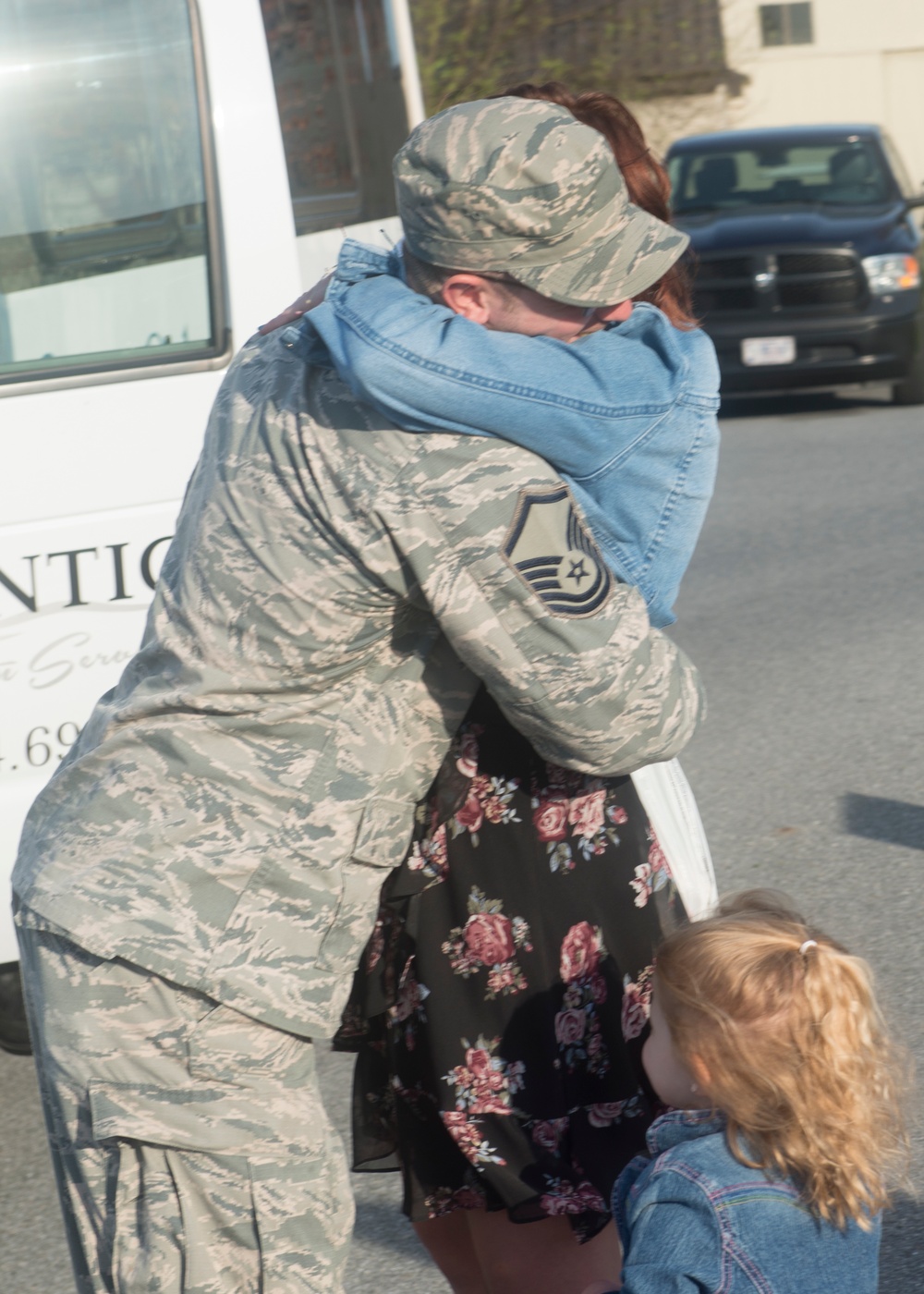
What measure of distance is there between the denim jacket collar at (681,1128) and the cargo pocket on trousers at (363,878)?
403mm

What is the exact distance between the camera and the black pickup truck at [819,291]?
10547mm

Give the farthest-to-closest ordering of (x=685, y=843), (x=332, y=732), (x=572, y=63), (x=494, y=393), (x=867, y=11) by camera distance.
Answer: (x=867, y=11), (x=572, y=63), (x=685, y=843), (x=332, y=732), (x=494, y=393)

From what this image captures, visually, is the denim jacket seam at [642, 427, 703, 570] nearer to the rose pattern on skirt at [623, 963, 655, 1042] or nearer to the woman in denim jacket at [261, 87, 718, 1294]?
the woman in denim jacket at [261, 87, 718, 1294]

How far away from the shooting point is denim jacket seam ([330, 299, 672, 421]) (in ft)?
5.16

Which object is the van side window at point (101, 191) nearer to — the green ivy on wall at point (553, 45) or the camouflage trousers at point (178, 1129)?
the camouflage trousers at point (178, 1129)

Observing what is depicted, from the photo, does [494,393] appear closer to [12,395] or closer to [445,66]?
[12,395]

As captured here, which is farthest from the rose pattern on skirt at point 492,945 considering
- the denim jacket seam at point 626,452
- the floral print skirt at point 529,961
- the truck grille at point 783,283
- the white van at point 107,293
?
the truck grille at point 783,283

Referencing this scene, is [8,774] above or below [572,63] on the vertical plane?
below

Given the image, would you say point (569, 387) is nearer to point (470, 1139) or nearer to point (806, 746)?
point (470, 1139)

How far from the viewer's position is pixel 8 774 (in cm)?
306

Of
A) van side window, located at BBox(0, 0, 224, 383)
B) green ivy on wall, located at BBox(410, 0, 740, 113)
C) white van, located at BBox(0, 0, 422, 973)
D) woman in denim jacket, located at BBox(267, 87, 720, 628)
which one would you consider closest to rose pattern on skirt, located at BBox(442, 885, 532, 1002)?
woman in denim jacket, located at BBox(267, 87, 720, 628)

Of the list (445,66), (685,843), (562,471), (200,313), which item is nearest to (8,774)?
(200,313)

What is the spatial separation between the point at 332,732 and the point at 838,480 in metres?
7.37

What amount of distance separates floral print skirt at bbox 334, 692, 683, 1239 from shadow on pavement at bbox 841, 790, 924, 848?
2.46m
